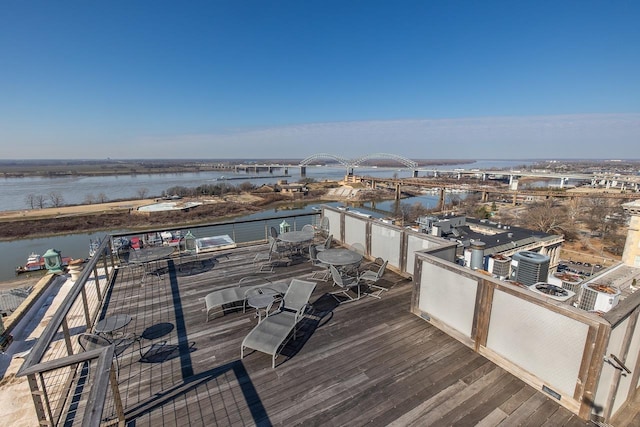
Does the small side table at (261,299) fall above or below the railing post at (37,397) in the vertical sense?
below

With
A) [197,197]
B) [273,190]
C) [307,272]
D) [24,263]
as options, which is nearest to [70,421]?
[307,272]

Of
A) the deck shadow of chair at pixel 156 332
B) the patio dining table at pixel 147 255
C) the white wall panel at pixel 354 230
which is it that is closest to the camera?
the deck shadow of chair at pixel 156 332

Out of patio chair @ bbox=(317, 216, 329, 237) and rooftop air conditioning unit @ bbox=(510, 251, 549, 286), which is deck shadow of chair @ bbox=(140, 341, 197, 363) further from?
rooftop air conditioning unit @ bbox=(510, 251, 549, 286)

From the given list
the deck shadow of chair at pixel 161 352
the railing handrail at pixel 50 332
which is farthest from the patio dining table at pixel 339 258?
the railing handrail at pixel 50 332

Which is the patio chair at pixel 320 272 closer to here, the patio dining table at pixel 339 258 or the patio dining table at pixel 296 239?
the patio dining table at pixel 339 258

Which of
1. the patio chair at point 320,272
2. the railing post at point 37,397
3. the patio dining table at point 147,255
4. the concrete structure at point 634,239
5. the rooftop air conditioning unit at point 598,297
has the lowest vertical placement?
the concrete structure at point 634,239

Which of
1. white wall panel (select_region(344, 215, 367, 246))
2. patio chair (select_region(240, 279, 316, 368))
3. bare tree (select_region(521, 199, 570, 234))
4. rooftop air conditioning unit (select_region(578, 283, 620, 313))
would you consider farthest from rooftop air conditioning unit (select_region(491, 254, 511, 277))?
bare tree (select_region(521, 199, 570, 234))
